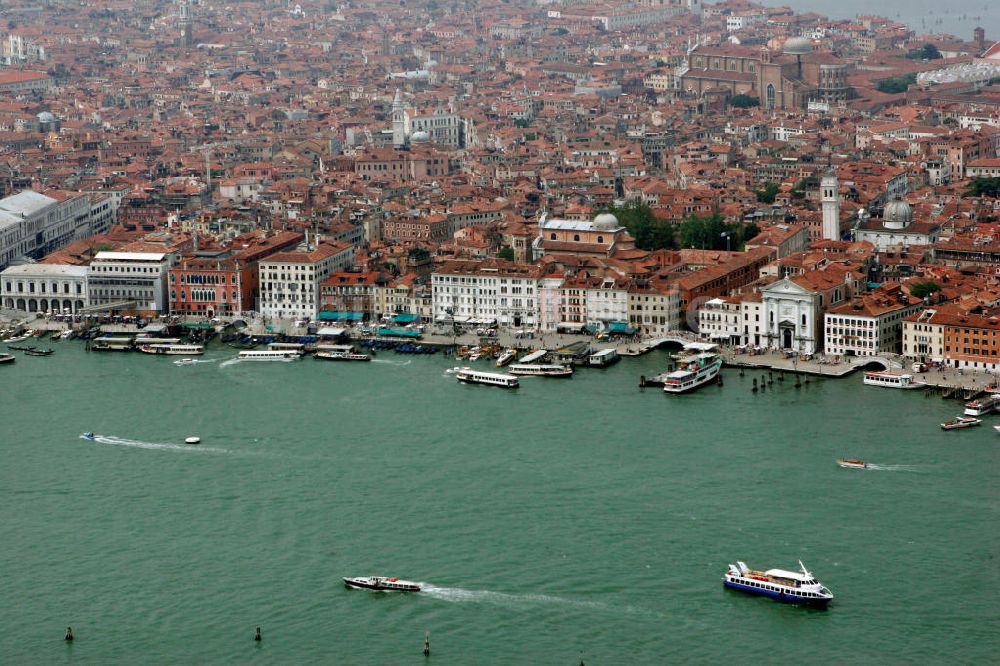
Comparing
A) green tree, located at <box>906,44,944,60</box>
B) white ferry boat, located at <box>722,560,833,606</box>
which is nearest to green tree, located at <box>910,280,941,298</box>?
white ferry boat, located at <box>722,560,833,606</box>

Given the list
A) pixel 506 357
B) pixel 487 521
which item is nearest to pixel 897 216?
pixel 506 357

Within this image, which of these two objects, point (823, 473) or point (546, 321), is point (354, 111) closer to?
point (546, 321)

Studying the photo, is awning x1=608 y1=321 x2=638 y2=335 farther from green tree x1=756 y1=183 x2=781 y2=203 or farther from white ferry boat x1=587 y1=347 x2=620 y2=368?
green tree x1=756 y1=183 x2=781 y2=203

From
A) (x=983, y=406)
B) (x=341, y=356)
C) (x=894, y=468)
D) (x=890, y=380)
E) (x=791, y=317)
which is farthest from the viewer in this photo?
(x=341, y=356)

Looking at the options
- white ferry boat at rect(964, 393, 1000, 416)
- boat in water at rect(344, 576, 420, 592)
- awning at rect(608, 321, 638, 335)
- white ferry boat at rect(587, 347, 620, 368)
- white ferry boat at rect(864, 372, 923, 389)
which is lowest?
boat in water at rect(344, 576, 420, 592)

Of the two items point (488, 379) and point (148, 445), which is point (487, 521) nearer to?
point (148, 445)
